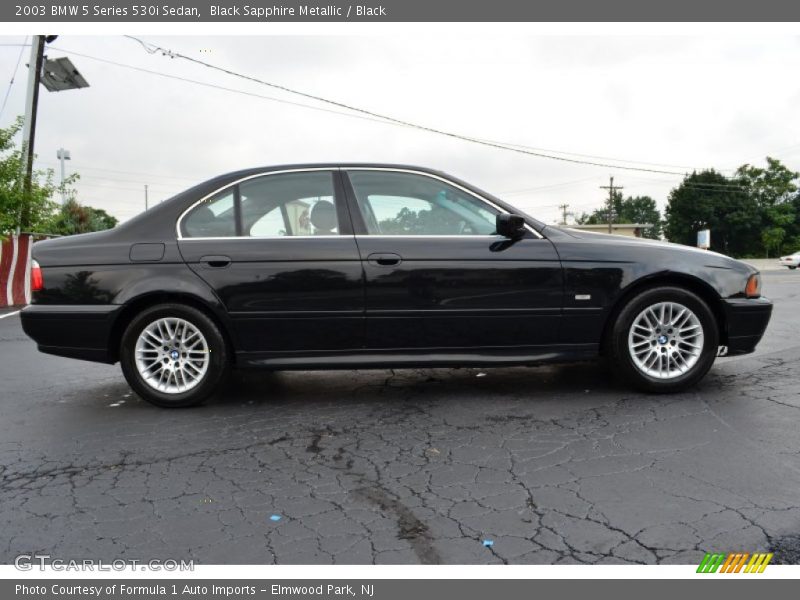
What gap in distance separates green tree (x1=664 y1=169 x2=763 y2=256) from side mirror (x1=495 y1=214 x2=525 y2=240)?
75866mm

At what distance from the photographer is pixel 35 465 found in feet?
10.3

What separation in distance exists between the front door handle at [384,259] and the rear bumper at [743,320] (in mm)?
2326

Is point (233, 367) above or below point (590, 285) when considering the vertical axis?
below

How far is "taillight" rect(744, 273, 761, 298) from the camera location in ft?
13.9

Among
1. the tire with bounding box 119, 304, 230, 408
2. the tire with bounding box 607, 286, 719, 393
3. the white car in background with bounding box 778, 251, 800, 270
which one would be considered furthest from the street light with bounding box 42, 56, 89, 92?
the white car in background with bounding box 778, 251, 800, 270

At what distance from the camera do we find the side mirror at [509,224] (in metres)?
3.99

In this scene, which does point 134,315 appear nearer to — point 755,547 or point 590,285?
point 590,285

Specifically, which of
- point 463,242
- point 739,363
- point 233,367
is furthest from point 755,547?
point 739,363

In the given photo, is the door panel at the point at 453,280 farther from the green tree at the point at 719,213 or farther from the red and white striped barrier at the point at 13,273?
the green tree at the point at 719,213

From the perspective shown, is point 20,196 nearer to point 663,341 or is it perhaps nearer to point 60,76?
point 60,76

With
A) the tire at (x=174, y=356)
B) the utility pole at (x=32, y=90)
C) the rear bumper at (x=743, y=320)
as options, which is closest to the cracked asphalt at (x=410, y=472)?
the tire at (x=174, y=356)

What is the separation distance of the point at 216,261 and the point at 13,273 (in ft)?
34.7

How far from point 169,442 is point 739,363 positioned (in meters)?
4.68

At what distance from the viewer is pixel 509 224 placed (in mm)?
3996
